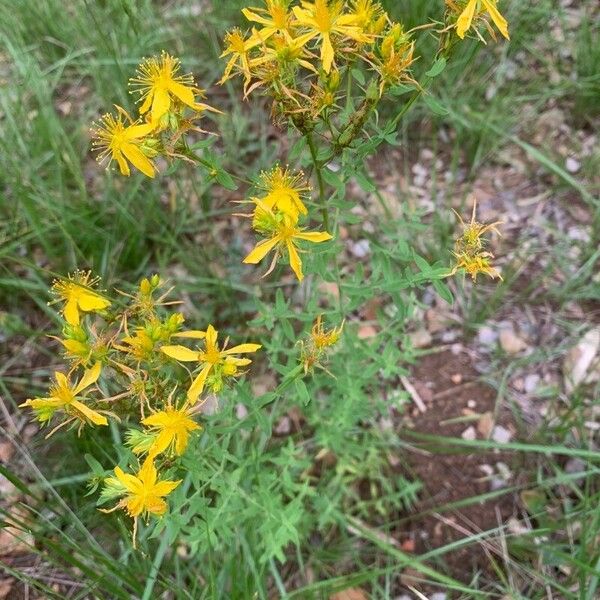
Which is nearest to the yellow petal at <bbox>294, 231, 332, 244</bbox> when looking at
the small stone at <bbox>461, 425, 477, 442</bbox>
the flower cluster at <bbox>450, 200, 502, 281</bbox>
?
the flower cluster at <bbox>450, 200, 502, 281</bbox>

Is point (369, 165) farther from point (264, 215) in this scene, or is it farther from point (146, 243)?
point (264, 215)

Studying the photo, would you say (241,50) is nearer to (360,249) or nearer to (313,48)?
(313,48)

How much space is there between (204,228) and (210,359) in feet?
4.29

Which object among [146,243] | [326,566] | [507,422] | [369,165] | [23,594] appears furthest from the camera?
[369,165]

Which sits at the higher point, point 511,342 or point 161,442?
point 161,442

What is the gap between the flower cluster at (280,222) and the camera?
1.25 metres

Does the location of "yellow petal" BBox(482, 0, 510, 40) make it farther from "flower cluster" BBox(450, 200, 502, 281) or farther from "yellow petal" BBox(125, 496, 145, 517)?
"yellow petal" BBox(125, 496, 145, 517)

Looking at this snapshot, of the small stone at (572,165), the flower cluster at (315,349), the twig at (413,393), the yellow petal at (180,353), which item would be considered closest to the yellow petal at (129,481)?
the yellow petal at (180,353)

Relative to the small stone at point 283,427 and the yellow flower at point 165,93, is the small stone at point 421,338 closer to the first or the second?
the small stone at point 283,427

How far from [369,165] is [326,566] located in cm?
150

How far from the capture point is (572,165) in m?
2.58

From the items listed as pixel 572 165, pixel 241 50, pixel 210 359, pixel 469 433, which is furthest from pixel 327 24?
pixel 572 165

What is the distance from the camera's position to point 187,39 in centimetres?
284

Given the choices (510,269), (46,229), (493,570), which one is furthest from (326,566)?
(46,229)
